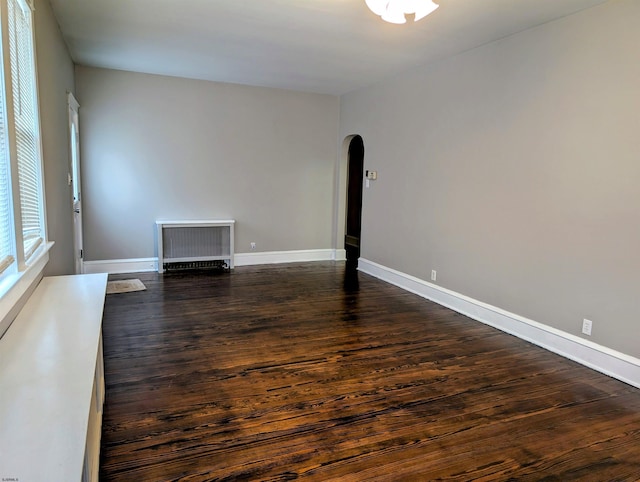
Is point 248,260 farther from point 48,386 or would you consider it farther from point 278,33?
point 48,386

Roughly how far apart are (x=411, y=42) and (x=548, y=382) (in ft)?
10.2

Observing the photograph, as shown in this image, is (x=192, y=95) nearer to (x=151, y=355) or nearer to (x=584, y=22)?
(x=151, y=355)

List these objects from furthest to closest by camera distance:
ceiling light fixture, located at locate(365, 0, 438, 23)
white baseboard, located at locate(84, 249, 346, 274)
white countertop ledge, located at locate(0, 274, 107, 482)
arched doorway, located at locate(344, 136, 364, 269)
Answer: arched doorway, located at locate(344, 136, 364, 269) → white baseboard, located at locate(84, 249, 346, 274) → ceiling light fixture, located at locate(365, 0, 438, 23) → white countertop ledge, located at locate(0, 274, 107, 482)

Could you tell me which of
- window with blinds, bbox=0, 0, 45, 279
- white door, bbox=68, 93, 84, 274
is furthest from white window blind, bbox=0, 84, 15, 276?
white door, bbox=68, 93, 84, 274

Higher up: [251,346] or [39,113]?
[39,113]

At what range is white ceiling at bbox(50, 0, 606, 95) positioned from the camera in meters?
3.25

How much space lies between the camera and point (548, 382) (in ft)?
9.68

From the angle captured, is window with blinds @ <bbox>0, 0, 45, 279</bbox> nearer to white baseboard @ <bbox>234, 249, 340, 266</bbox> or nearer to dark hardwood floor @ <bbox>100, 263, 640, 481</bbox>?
dark hardwood floor @ <bbox>100, 263, 640, 481</bbox>

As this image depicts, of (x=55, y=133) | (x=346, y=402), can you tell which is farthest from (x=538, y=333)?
(x=55, y=133)

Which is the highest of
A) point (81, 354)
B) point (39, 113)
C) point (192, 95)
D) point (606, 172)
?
point (192, 95)

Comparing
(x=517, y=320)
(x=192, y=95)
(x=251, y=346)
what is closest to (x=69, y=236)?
(x=251, y=346)

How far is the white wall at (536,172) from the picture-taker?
9.84ft

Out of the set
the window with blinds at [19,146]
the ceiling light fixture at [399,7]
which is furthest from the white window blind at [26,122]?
the ceiling light fixture at [399,7]

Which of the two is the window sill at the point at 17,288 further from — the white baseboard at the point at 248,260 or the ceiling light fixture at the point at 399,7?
the white baseboard at the point at 248,260
